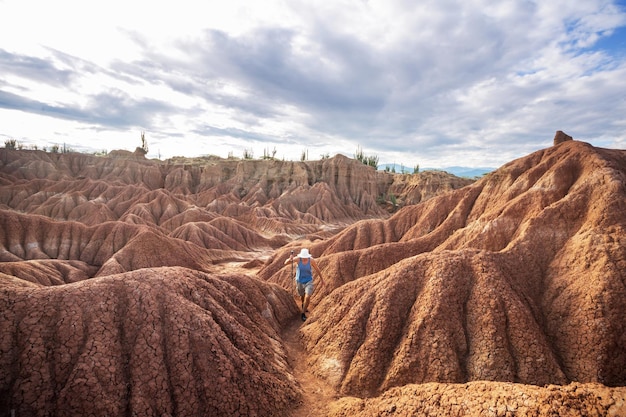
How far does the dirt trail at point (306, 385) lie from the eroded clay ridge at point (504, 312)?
0.31m

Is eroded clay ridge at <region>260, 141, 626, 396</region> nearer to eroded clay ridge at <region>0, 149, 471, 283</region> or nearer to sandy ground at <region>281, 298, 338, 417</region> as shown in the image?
sandy ground at <region>281, 298, 338, 417</region>

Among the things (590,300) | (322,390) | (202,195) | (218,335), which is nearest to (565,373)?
(590,300)

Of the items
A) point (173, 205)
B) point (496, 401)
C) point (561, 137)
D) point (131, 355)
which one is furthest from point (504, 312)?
point (173, 205)

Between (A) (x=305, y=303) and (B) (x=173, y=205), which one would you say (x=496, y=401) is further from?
(B) (x=173, y=205)

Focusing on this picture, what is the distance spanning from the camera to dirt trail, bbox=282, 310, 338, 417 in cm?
720

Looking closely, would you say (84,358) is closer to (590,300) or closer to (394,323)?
(394,323)

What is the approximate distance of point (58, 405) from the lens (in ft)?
16.7

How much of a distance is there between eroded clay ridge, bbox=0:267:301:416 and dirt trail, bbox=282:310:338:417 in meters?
0.34

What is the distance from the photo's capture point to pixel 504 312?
8.05 m

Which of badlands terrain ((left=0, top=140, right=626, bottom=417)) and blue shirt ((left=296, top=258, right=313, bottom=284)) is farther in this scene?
blue shirt ((left=296, top=258, right=313, bottom=284))

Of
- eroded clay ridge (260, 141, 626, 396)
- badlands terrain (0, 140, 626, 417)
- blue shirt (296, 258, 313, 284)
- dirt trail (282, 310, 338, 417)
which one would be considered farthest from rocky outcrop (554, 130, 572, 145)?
dirt trail (282, 310, 338, 417)

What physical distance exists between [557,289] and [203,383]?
9535mm

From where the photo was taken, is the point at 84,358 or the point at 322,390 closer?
the point at 84,358

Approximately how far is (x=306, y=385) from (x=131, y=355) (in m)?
4.33
